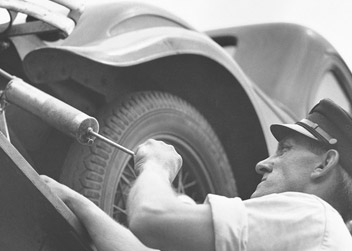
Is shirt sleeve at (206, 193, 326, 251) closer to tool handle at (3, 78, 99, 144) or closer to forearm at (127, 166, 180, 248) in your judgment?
forearm at (127, 166, 180, 248)

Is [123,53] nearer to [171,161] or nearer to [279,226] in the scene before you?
[171,161]

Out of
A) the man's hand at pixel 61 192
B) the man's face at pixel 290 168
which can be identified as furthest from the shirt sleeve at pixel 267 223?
the man's hand at pixel 61 192

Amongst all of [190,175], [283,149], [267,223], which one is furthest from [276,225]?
[190,175]

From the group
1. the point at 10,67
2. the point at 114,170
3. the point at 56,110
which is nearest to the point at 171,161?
the point at 56,110

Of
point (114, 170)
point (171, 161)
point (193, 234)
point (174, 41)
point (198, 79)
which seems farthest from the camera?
point (198, 79)

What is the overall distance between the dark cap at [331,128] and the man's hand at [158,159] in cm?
36

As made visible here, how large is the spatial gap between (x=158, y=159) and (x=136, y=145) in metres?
1.36

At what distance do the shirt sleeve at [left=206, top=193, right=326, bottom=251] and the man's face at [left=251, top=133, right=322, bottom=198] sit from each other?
27 cm

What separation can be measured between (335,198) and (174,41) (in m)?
1.57

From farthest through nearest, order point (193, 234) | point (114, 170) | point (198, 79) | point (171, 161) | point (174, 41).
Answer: point (198, 79), point (174, 41), point (114, 170), point (171, 161), point (193, 234)

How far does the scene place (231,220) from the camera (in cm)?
244

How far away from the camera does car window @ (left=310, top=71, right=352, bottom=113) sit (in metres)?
5.86

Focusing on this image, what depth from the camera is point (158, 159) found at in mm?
2707

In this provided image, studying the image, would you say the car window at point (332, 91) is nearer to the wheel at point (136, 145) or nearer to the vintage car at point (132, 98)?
the vintage car at point (132, 98)
